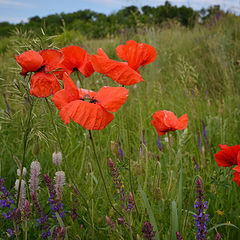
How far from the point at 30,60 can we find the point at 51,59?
9 cm

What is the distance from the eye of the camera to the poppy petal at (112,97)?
0.85 metres

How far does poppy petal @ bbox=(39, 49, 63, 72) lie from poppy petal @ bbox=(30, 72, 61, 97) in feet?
0.10

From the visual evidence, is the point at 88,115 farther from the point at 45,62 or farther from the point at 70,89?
the point at 45,62

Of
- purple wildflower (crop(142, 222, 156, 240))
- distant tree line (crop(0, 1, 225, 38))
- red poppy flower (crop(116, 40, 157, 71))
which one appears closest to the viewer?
purple wildflower (crop(142, 222, 156, 240))

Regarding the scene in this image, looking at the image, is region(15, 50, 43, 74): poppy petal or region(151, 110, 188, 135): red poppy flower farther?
region(151, 110, 188, 135): red poppy flower

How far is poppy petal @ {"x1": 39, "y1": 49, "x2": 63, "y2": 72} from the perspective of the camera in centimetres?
98

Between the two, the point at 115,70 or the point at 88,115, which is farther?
the point at 115,70

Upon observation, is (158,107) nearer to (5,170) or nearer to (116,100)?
(5,170)

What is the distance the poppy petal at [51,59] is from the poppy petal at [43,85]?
0.10ft

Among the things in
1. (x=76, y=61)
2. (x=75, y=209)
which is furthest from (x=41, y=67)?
(x=75, y=209)

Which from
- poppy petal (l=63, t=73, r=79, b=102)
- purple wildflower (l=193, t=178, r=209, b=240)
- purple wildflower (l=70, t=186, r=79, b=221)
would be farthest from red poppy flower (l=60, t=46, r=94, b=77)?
purple wildflower (l=193, t=178, r=209, b=240)

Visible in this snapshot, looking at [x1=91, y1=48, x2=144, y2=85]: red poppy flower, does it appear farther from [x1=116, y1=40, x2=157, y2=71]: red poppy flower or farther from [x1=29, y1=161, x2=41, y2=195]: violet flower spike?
[x1=29, y1=161, x2=41, y2=195]: violet flower spike

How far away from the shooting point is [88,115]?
0.82m

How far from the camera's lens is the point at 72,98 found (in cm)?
91
